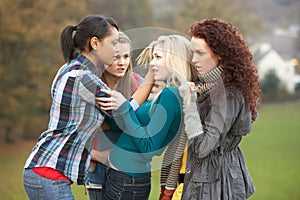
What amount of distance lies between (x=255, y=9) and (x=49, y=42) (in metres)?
10.1

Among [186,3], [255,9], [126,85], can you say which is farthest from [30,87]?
[126,85]

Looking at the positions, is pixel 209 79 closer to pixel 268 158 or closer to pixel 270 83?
pixel 268 158

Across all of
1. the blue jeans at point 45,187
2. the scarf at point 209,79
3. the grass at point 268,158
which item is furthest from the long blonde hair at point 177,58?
the grass at point 268,158

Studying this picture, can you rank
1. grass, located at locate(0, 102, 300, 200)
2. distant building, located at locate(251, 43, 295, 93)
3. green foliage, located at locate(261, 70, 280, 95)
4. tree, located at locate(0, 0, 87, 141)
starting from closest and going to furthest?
grass, located at locate(0, 102, 300, 200)
tree, located at locate(0, 0, 87, 141)
distant building, located at locate(251, 43, 295, 93)
green foliage, located at locate(261, 70, 280, 95)

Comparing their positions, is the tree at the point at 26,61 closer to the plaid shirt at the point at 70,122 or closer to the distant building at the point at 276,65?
the distant building at the point at 276,65

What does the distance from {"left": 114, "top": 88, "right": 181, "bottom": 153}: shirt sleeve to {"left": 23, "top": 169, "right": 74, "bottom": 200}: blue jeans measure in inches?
13.4

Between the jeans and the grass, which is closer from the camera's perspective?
the jeans

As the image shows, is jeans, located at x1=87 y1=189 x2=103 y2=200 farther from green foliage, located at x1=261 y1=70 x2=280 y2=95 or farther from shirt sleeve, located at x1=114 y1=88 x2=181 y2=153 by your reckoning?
green foliage, located at x1=261 y1=70 x2=280 y2=95

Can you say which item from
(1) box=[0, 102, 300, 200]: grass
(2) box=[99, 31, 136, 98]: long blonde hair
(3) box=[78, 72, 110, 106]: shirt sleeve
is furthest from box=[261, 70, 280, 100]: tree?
(3) box=[78, 72, 110, 106]: shirt sleeve

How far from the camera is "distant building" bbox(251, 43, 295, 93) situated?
799 inches

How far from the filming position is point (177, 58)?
6.53 feet

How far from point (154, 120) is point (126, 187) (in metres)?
0.33

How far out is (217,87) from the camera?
1991 mm

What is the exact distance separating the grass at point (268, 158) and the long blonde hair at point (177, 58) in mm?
6043
